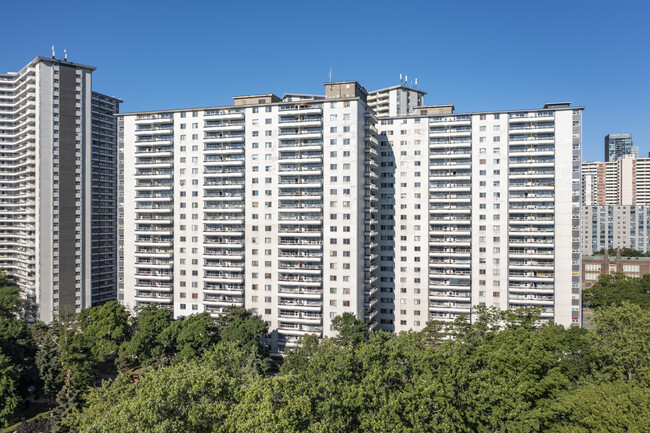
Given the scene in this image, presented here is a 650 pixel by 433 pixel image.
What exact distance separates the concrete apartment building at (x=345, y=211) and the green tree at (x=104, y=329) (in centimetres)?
1024

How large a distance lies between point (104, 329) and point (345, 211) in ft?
155

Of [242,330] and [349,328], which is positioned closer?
[349,328]

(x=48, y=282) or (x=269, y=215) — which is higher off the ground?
(x=269, y=215)

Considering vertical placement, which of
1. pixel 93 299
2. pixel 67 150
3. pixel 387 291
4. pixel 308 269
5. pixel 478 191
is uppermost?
Result: pixel 67 150

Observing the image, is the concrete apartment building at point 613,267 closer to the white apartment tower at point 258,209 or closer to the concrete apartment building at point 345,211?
the concrete apartment building at point 345,211

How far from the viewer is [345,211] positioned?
75875 millimetres

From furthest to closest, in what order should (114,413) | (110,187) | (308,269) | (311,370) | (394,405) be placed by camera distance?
1. (110,187)
2. (308,269)
3. (311,370)
4. (394,405)
5. (114,413)

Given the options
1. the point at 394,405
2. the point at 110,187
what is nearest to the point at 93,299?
the point at 110,187

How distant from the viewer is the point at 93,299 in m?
107

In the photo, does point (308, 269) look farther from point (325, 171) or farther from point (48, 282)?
point (48, 282)

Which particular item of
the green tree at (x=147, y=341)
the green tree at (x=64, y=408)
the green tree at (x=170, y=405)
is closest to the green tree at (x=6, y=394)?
the green tree at (x=64, y=408)

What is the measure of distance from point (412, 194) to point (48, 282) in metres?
90.5

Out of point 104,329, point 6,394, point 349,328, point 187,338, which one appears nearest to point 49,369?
point 6,394

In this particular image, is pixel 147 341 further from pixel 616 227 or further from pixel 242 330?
pixel 616 227
